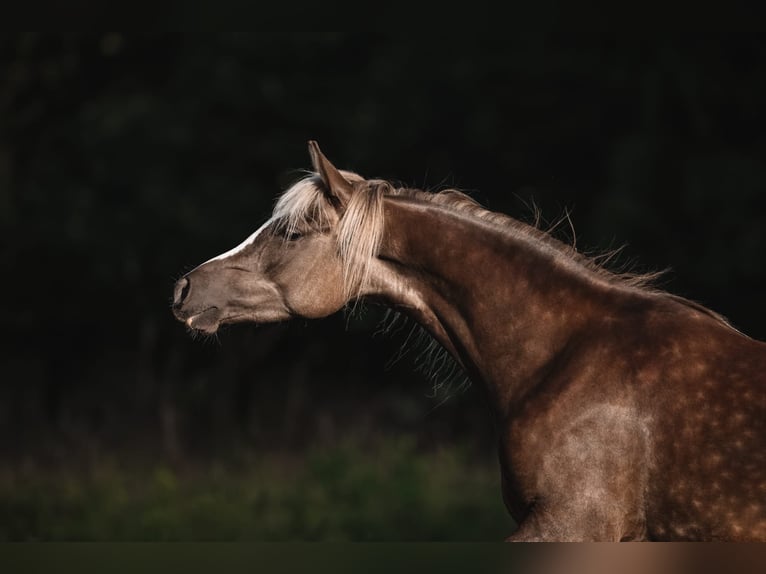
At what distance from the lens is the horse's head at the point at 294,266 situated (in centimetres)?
448

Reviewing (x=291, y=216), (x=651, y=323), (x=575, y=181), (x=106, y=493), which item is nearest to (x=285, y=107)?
(x=575, y=181)

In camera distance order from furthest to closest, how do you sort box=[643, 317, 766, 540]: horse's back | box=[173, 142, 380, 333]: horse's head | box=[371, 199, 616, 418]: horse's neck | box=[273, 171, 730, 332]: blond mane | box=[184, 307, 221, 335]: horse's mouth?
box=[184, 307, 221, 335]: horse's mouth → box=[173, 142, 380, 333]: horse's head → box=[273, 171, 730, 332]: blond mane → box=[371, 199, 616, 418]: horse's neck → box=[643, 317, 766, 540]: horse's back

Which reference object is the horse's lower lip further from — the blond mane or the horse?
the blond mane

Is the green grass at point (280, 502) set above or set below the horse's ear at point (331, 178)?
below

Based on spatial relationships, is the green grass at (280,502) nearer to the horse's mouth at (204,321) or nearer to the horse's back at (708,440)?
the horse's mouth at (204,321)

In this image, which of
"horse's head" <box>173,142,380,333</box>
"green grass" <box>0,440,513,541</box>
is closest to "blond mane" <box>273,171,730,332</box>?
"horse's head" <box>173,142,380,333</box>

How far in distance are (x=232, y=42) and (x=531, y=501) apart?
9.80m

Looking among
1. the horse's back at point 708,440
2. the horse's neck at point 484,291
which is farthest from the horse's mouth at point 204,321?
the horse's back at point 708,440

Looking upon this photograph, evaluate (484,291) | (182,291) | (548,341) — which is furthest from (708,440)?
(182,291)

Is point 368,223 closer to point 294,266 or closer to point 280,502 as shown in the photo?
point 294,266

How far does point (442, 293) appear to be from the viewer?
4457 mm

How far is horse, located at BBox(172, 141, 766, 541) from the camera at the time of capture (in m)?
3.77

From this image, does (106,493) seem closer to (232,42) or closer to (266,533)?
(266,533)

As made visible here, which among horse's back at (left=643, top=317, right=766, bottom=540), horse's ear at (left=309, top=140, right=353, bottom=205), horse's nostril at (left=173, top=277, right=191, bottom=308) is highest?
horse's ear at (left=309, top=140, right=353, bottom=205)
